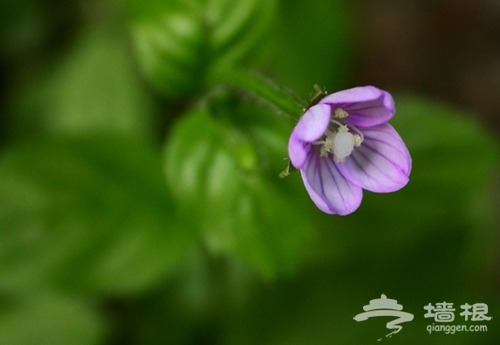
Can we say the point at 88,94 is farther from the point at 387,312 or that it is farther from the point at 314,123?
the point at 314,123

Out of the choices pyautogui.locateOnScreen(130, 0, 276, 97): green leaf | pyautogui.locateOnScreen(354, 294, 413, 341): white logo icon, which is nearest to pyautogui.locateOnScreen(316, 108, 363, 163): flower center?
pyautogui.locateOnScreen(130, 0, 276, 97): green leaf

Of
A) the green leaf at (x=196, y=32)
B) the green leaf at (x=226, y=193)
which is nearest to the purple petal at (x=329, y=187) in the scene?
the green leaf at (x=226, y=193)

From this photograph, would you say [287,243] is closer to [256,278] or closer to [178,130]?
[178,130]

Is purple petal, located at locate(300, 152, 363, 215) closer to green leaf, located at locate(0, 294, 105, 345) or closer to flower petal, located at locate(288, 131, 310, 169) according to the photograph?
flower petal, located at locate(288, 131, 310, 169)

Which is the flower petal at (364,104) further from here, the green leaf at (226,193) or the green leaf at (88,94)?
the green leaf at (88,94)

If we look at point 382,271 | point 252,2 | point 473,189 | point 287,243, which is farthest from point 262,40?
Result: point 382,271

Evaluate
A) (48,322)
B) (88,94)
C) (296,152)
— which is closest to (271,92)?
(296,152)
